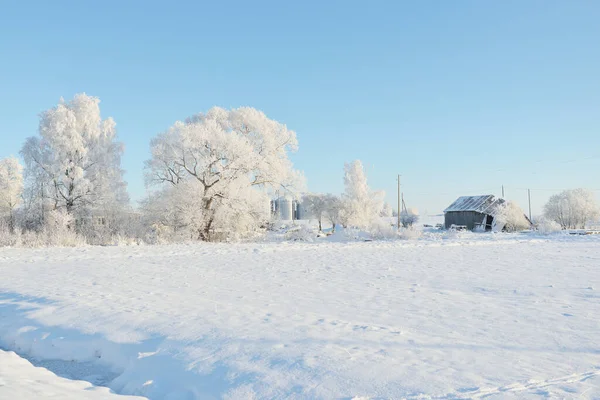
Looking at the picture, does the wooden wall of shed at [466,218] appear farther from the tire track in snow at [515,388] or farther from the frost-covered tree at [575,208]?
the tire track in snow at [515,388]

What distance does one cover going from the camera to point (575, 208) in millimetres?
59594

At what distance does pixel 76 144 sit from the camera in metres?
25.0

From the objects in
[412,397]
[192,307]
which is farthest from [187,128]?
[412,397]

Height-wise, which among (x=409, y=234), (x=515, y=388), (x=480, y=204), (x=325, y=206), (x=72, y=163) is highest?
(x=72, y=163)

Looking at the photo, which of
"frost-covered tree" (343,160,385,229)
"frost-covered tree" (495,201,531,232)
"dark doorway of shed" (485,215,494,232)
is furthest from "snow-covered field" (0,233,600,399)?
"frost-covered tree" (343,160,385,229)

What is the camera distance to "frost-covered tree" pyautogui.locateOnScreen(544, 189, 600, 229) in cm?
5931

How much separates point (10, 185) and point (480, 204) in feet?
141

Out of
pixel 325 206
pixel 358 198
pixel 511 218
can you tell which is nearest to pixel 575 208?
pixel 511 218

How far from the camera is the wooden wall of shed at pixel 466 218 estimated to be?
45125 millimetres

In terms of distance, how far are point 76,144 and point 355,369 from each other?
25.5 meters

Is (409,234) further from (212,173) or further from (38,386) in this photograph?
(38,386)

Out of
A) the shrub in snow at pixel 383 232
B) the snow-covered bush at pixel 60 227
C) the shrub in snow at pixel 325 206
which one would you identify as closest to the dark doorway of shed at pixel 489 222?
the shrub in snow at pixel 325 206

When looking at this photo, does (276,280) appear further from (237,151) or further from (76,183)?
(76,183)

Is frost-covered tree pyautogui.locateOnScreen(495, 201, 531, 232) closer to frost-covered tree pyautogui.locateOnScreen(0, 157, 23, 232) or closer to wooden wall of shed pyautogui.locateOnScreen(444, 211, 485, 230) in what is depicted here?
wooden wall of shed pyautogui.locateOnScreen(444, 211, 485, 230)
